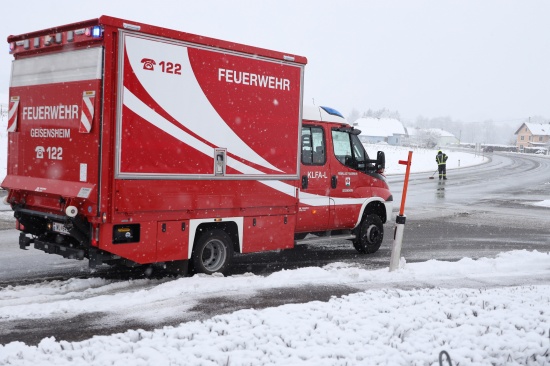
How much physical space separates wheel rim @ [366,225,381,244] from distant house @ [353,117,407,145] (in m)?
118

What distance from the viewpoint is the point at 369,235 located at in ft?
36.1

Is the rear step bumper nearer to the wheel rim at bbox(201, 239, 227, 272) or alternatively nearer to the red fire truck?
the red fire truck

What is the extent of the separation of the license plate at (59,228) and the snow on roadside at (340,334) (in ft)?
2.18

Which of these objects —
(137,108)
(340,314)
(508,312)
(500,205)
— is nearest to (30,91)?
(137,108)

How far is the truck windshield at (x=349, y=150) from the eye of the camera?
10.3 metres

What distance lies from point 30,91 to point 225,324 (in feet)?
14.6

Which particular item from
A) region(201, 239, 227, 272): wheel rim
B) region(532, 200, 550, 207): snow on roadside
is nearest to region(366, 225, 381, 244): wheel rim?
region(201, 239, 227, 272): wheel rim

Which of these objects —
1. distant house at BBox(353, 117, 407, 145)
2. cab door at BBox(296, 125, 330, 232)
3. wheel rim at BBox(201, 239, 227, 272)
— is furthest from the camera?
distant house at BBox(353, 117, 407, 145)

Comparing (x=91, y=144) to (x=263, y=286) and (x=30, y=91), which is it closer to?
(x=30, y=91)

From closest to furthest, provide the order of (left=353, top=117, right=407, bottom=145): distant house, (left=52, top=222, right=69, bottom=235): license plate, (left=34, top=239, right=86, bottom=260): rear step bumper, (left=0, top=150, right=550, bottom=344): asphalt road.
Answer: (left=0, top=150, right=550, bottom=344): asphalt road < (left=34, top=239, right=86, bottom=260): rear step bumper < (left=52, top=222, right=69, bottom=235): license plate < (left=353, top=117, right=407, bottom=145): distant house

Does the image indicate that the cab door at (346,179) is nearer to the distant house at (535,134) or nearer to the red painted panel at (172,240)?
the red painted panel at (172,240)

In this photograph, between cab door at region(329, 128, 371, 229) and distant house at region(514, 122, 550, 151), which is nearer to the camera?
cab door at region(329, 128, 371, 229)

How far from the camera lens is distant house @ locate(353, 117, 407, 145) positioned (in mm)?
130413

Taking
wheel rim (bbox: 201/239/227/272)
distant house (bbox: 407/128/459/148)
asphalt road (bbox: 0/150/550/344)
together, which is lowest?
asphalt road (bbox: 0/150/550/344)
